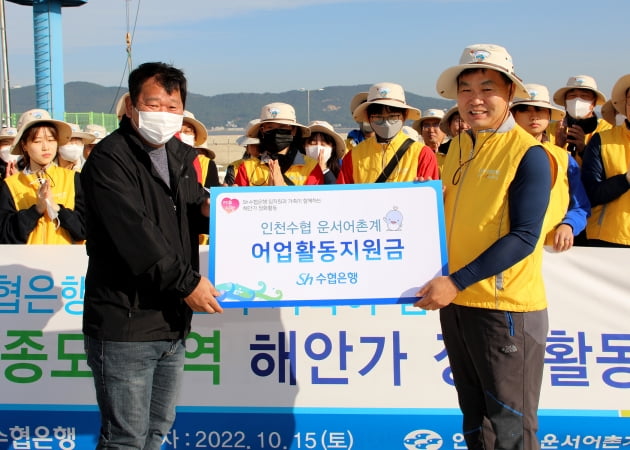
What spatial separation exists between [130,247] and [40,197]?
6.49ft

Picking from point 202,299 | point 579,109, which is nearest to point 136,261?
point 202,299

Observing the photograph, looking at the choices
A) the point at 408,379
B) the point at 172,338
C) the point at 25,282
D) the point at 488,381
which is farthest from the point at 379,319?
the point at 25,282

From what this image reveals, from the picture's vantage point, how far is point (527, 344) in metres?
2.74

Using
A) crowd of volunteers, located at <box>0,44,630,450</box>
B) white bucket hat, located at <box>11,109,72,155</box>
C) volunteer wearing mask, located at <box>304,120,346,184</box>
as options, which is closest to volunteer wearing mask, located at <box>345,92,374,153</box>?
volunteer wearing mask, located at <box>304,120,346,184</box>

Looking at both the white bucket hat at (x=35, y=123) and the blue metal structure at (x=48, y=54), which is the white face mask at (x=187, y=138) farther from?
the blue metal structure at (x=48, y=54)

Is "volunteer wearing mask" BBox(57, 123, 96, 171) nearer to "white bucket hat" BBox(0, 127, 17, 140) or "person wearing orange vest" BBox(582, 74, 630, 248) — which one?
"white bucket hat" BBox(0, 127, 17, 140)

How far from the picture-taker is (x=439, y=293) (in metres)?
2.78

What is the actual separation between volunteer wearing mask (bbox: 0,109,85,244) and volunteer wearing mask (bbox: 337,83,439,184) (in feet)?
6.52

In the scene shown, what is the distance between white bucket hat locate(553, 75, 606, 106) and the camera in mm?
5852

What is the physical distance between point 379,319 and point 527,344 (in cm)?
129

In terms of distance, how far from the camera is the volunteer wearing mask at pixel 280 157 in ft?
17.8

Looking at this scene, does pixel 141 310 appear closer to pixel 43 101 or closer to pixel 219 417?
pixel 219 417

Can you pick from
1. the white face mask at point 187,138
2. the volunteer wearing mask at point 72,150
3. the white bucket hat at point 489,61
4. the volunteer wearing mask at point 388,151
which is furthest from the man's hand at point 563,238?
the volunteer wearing mask at point 72,150

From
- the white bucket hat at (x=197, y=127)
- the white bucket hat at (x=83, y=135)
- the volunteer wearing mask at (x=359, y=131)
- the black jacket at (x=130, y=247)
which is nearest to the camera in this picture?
the black jacket at (x=130, y=247)
